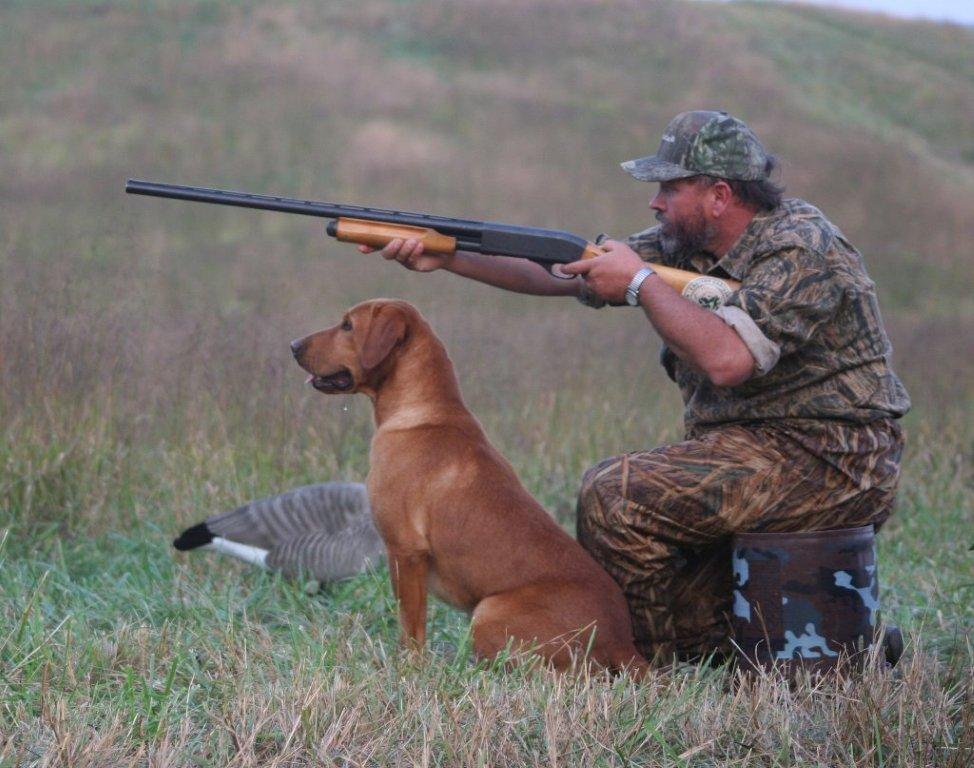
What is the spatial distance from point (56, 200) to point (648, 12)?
17055 millimetres

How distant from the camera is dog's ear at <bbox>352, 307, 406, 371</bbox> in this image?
516 centimetres

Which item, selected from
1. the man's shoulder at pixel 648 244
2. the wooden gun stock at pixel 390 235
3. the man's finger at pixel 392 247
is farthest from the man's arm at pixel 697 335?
the man's finger at pixel 392 247

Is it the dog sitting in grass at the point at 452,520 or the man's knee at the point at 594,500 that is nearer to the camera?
the dog sitting in grass at the point at 452,520

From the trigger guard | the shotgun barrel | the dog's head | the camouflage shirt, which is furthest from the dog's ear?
the camouflage shirt

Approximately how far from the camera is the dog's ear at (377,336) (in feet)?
16.9

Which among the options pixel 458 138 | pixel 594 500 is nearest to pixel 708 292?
pixel 594 500

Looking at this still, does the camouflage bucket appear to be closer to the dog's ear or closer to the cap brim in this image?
the cap brim

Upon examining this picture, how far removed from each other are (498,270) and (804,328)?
1.51 meters

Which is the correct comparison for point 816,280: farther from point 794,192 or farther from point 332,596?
point 794,192

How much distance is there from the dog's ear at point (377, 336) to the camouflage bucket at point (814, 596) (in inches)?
64.9

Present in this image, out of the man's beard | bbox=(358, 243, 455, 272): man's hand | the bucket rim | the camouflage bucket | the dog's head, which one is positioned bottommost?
the camouflage bucket

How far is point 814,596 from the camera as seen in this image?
4781mm

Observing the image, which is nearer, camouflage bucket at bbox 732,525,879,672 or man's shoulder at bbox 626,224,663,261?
camouflage bucket at bbox 732,525,879,672

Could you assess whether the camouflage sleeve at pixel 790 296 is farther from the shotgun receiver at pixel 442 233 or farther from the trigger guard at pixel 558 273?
the trigger guard at pixel 558 273
